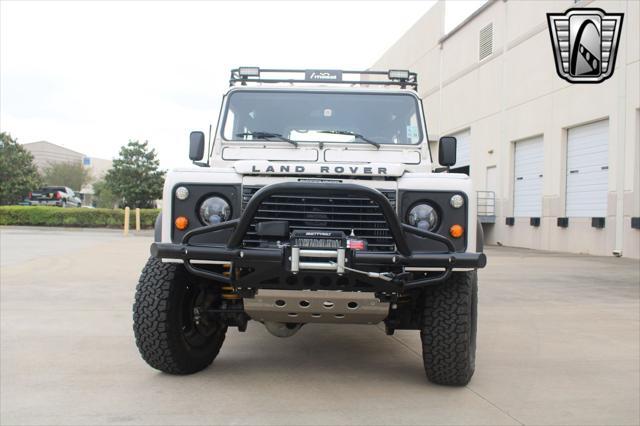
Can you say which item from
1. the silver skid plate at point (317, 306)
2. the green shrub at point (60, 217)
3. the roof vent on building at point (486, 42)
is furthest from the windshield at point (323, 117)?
the green shrub at point (60, 217)

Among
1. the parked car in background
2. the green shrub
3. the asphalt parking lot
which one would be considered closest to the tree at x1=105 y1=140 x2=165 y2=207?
the parked car in background

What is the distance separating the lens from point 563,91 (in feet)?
62.2

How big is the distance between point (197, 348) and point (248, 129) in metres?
1.83

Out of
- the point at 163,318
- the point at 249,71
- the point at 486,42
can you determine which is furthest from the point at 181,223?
the point at 486,42

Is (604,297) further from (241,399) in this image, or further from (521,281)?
(241,399)

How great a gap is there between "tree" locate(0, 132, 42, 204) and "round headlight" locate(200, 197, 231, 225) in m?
38.7

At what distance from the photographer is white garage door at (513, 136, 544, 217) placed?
2080cm

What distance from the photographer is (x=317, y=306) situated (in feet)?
12.2

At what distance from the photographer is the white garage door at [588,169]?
17.3 m

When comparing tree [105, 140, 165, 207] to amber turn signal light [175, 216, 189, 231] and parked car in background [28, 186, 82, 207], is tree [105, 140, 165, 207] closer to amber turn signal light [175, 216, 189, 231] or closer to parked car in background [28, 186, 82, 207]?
parked car in background [28, 186, 82, 207]

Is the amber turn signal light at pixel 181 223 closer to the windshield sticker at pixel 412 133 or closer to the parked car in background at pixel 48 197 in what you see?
the windshield sticker at pixel 412 133

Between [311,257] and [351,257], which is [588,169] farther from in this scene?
[311,257]

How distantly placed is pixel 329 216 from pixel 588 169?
16269 millimetres

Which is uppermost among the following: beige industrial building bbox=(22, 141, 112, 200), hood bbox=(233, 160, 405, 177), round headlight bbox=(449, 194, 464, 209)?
Answer: beige industrial building bbox=(22, 141, 112, 200)
